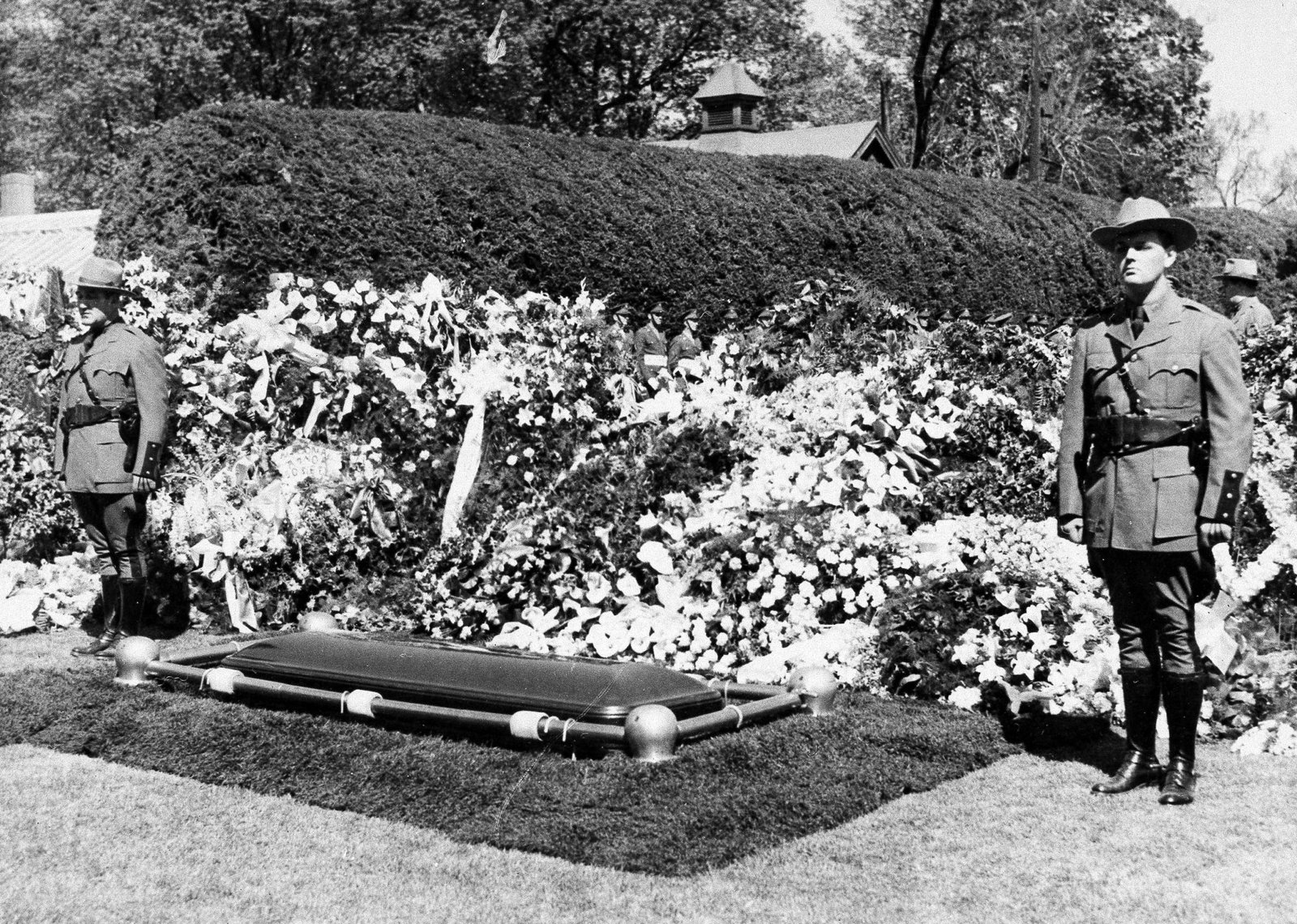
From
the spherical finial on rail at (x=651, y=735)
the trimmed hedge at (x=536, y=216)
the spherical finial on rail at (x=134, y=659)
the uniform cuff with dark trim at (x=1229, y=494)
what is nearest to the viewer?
the uniform cuff with dark trim at (x=1229, y=494)

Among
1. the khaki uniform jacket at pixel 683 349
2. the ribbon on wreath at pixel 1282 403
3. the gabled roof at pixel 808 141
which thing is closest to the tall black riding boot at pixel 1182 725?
the ribbon on wreath at pixel 1282 403

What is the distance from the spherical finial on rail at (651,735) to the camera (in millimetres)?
4961

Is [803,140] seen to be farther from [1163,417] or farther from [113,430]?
[1163,417]

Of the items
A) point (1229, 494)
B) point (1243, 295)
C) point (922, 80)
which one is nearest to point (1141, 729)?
point (1229, 494)

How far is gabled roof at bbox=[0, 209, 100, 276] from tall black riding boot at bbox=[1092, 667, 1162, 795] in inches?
872

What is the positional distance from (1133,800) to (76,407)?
5.45 meters

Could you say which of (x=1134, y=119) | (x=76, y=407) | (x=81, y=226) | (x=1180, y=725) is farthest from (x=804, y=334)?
(x=1134, y=119)

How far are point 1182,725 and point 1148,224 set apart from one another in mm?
1685

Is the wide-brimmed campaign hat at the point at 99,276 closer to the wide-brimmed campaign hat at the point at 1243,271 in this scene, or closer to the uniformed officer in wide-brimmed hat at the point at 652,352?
the uniformed officer in wide-brimmed hat at the point at 652,352

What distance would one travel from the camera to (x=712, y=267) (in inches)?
442

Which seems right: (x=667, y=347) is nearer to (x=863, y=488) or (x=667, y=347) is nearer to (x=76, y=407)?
(x=863, y=488)

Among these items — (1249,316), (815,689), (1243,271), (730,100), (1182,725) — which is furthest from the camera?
(730,100)

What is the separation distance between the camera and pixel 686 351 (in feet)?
32.2

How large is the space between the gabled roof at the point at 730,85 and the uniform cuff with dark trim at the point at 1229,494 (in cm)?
3399
